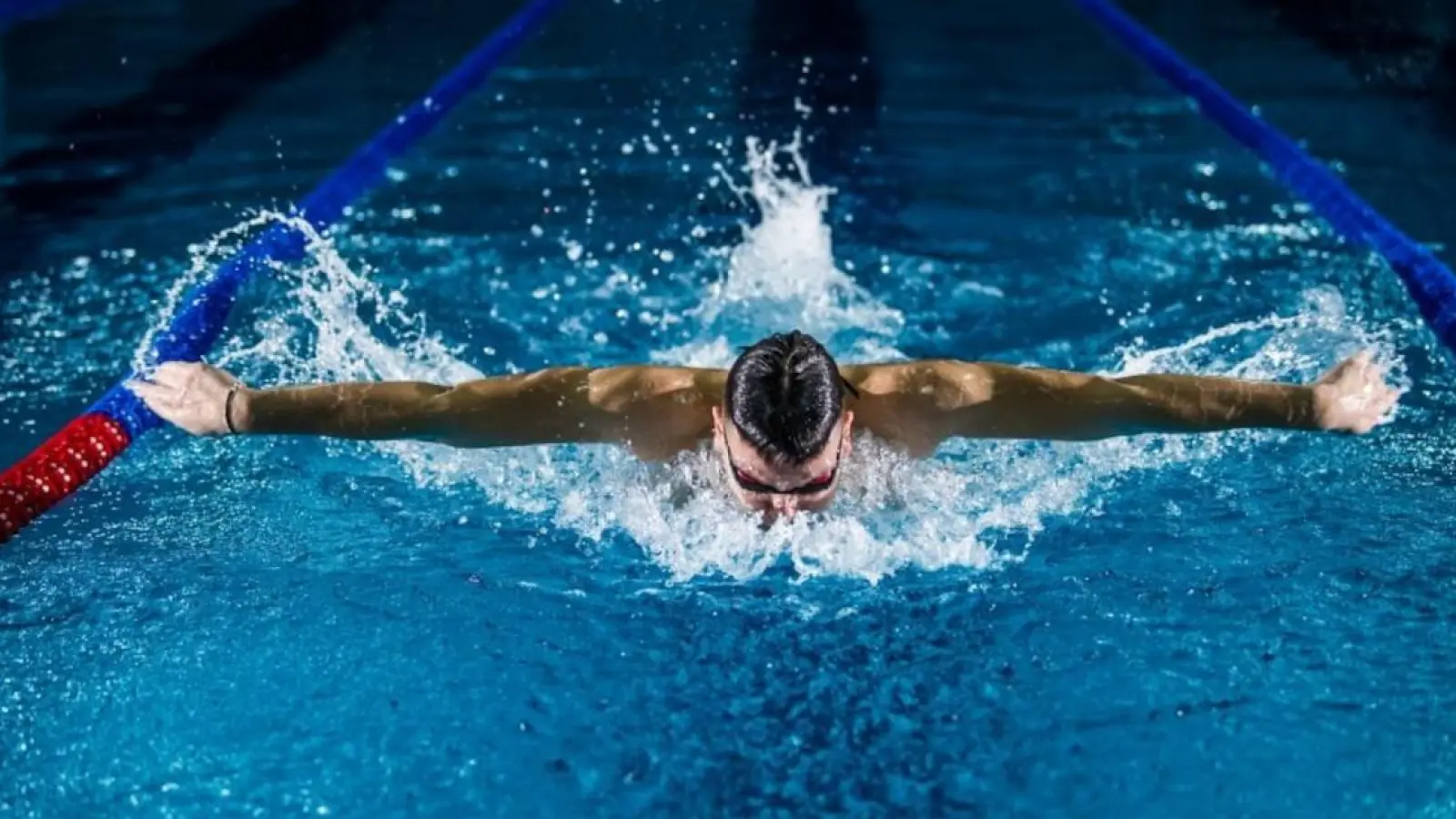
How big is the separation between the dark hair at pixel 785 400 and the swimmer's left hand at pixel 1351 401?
92 centimetres

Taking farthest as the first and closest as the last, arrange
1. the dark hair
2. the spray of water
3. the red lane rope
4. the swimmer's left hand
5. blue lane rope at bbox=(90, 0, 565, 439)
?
blue lane rope at bbox=(90, 0, 565, 439) → the spray of water → the red lane rope → the swimmer's left hand → the dark hair

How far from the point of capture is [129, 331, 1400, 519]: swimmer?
2756 millimetres

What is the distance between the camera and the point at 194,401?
278 cm

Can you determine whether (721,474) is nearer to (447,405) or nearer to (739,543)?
(739,543)

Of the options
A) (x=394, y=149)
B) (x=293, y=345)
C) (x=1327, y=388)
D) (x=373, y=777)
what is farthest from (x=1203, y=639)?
(x=394, y=149)

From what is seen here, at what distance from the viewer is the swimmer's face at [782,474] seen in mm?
2473

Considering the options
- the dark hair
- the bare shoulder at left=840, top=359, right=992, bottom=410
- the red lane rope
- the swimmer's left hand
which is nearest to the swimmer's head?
the dark hair

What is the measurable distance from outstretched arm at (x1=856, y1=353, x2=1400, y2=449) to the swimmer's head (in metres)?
0.26

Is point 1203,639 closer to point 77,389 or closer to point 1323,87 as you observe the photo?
point 77,389

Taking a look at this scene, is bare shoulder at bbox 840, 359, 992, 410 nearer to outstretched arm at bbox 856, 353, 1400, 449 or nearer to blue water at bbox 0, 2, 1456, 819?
outstretched arm at bbox 856, 353, 1400, 449

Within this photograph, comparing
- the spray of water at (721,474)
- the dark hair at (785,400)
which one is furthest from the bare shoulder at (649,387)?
the dark hair at (785,400)

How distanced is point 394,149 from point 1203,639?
11.2 ft

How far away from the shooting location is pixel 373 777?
2.59 meters

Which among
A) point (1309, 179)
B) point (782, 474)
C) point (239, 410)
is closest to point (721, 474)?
point (782, 474)
